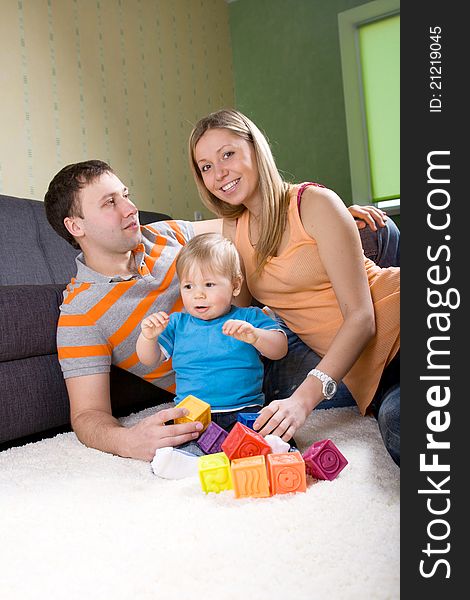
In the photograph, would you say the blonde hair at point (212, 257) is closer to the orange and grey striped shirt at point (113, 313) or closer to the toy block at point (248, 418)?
the orange and grey striped shirt at point (113, 313)

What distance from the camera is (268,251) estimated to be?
4.96ft

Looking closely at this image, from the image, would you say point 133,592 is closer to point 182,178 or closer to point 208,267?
point 208,267

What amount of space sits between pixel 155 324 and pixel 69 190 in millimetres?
512

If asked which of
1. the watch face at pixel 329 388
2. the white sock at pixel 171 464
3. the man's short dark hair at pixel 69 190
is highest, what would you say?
the man's short dark hair at pixel 69 190

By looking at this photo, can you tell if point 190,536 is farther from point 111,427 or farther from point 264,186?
point 264,186

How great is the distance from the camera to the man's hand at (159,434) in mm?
1299

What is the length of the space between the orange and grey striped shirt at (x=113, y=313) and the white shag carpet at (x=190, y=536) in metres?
0.30

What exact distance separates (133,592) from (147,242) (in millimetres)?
1116

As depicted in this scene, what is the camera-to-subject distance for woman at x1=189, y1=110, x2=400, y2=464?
1398mm

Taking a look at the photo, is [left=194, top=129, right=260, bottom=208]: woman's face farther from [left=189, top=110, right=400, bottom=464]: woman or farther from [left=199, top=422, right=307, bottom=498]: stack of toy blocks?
[left=199, top=422, right=307, bottom=498]: stack of toy blocks

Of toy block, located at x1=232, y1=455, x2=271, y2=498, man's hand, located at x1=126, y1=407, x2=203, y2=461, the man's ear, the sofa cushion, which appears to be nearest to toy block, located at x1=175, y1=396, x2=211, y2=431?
man's hand, located at x1=126, y1=407, x2=203, y2=461

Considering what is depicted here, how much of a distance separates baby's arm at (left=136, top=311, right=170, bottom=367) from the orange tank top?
30 cm

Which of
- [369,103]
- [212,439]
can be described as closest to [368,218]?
[212,439]

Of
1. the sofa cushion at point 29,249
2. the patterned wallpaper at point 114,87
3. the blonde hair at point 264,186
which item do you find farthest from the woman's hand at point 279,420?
the patterned wallpaper at point 114,87
